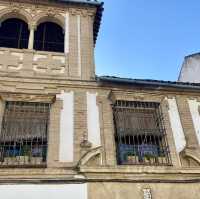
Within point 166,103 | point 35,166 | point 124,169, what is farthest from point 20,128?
point 166,103

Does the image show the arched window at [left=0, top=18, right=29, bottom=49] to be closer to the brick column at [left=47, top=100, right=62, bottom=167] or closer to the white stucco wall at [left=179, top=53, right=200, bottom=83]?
the brick column at [left=47, top=100, right=62, bottom=167]

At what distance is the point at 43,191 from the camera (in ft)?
23.0

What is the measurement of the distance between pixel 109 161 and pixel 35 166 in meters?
1.86

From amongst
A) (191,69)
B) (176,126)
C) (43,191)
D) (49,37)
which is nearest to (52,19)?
(49,37)

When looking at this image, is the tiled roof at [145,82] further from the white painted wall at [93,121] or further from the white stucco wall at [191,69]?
the white stucco wall at [191,69]

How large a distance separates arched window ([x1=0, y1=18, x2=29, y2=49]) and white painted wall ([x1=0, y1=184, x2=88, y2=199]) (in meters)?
5.62

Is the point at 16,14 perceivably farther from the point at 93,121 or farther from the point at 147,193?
the point at 147,193

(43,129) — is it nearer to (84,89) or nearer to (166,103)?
(84,89)

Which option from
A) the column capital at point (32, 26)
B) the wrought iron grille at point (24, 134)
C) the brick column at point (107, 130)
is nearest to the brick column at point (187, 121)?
the brick column at point (107, 130)

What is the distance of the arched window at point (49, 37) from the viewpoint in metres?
11.0

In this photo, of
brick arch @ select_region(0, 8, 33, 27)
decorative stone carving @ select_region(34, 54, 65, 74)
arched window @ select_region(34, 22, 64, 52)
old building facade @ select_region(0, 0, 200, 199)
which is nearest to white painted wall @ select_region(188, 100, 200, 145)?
old building facade @ select_region(0, 0, 200, 199)

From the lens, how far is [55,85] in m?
9.11

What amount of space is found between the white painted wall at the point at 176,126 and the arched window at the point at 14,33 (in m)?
5.52

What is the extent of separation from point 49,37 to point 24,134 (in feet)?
15.1
